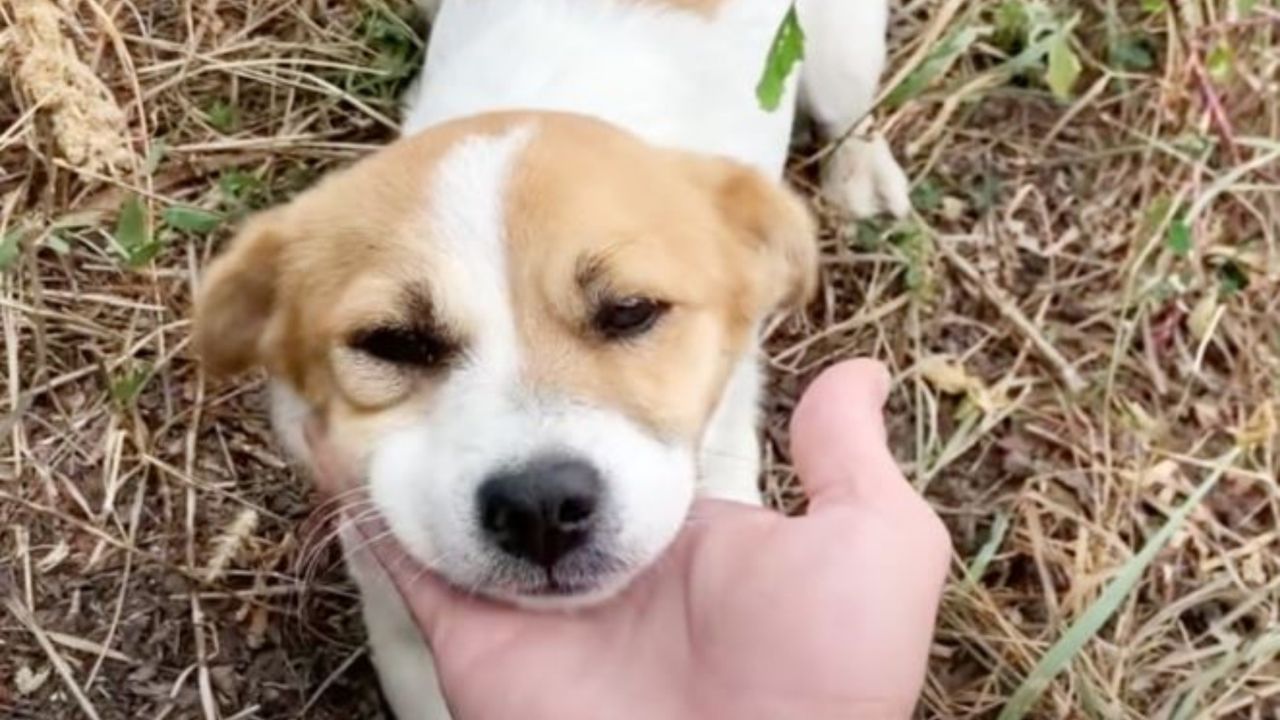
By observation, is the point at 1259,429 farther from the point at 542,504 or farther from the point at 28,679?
the point at 28,679

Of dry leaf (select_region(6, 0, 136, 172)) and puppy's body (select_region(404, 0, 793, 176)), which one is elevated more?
puppy's body (select_region(404, 0, 793, 176))

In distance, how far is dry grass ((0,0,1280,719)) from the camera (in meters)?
3.66

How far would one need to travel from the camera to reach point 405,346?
2.79 metres

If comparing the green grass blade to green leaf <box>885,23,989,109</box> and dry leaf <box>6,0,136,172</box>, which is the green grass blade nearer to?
green leaf <box>885,23,989,109</box>

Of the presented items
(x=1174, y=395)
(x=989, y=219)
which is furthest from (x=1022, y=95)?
(x=1174, y=395)

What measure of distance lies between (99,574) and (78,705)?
251mm

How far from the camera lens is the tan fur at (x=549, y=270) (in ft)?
8.97

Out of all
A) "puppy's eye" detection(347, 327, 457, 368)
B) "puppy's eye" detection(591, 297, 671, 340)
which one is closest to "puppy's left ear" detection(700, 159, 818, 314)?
"puppy's eye" detection(591, 297, 671, 340)

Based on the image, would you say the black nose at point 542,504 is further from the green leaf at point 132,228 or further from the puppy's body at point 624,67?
the green leaf at point 132,228

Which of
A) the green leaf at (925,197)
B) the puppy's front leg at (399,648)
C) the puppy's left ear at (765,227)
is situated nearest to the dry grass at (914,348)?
the green leaf at (925,197)

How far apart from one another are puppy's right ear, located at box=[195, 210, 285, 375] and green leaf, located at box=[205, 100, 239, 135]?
3.79ft

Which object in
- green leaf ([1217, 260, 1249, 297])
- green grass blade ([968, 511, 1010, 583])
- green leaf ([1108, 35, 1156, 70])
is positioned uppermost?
green leaf ([1108, 35, 1156, 70])

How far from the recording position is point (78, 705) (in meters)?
3.56

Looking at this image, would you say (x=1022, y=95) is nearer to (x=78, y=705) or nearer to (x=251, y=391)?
(x=251, y=391)
